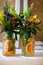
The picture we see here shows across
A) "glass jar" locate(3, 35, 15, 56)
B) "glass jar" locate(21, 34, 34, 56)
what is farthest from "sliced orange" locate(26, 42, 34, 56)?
"glass jar" locate(3, 35, 15, 56)

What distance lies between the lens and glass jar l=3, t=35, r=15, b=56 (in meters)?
1.65

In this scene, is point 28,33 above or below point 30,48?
above

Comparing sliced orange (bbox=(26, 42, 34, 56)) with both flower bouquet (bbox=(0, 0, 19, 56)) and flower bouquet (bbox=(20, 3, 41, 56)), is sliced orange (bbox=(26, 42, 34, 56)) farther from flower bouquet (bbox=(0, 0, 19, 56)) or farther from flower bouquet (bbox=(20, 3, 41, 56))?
flower bouquet (bbox=(0, 0, 19, 56))

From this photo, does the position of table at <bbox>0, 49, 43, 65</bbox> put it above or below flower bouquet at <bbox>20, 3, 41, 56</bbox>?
below

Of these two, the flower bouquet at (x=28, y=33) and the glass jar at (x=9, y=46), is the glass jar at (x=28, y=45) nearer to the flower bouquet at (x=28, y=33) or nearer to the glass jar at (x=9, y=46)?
the flower bouquet at (x=28, y=33)

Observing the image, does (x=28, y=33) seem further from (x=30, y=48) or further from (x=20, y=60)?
(x=20, y=60)

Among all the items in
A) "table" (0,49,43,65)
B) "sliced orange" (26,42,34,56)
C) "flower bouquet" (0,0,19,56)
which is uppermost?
"flower bouquet" (0,0,19,56)

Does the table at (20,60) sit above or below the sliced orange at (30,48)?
below

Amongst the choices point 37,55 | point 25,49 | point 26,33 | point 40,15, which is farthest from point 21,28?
point 40,15

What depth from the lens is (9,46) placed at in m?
1.66

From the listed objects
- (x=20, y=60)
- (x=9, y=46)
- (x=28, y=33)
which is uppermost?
(x=28, y=33)

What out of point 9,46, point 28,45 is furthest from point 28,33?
point 9,46

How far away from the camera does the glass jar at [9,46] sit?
1654 millimetres

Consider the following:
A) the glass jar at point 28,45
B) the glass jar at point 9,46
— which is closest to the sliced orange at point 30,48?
the glass jar at point 28,45
